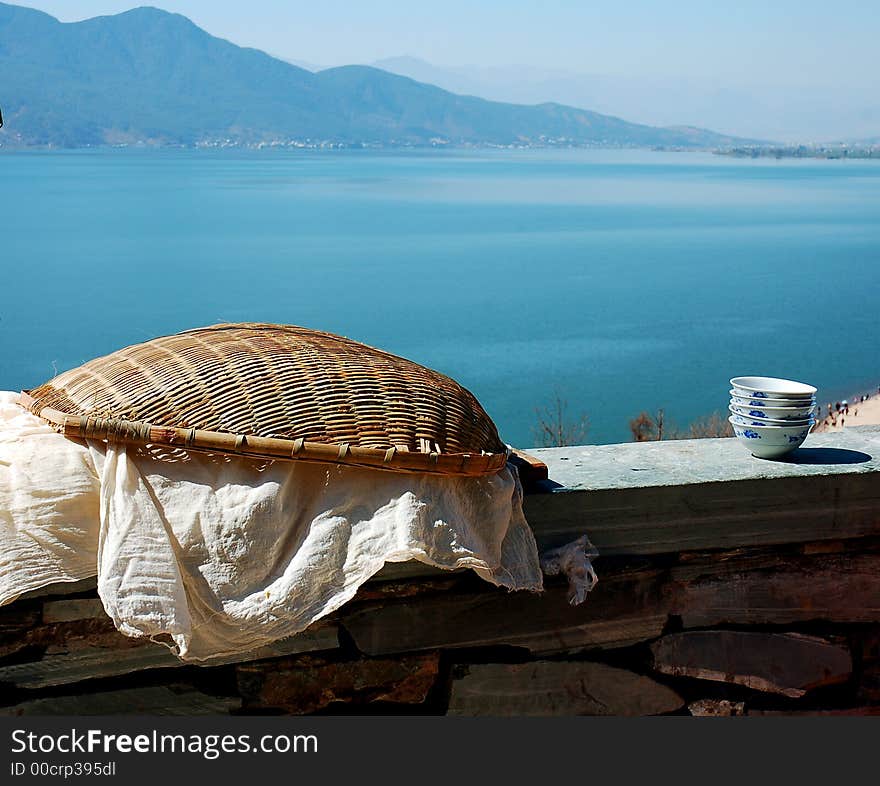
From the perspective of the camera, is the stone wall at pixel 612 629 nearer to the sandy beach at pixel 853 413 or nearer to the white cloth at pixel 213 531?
the white cloth at pixel 213 531

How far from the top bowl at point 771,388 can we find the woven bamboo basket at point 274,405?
46 centimetres

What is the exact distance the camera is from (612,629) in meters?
1.66

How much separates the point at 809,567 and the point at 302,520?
81 centimetres

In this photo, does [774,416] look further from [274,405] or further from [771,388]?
[274,405]

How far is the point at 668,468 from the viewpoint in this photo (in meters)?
1.70

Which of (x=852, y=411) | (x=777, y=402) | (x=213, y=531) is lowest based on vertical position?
(x=852, y=411)

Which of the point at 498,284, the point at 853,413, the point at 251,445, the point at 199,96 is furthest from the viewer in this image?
the point at 199,96

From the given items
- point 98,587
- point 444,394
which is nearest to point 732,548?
point 444,394

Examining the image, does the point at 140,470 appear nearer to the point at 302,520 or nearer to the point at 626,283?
the point at 302,520

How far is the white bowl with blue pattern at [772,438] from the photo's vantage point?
67.7 inches

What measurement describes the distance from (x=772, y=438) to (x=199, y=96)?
421ft

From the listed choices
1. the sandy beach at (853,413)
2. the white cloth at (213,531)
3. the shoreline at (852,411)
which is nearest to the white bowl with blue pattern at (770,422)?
the white cloth at (213,531)

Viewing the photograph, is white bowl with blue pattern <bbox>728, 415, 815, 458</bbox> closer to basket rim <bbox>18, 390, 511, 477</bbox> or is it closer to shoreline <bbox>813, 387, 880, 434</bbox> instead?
basket rim <bbox>18, 390, 511, 477</bbox>

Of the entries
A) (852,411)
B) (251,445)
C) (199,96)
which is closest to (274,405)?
(251,445)
